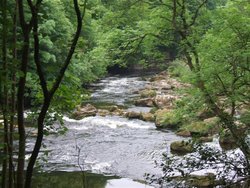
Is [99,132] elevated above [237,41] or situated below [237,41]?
below

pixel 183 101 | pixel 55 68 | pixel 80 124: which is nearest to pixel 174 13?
pixel 183 101

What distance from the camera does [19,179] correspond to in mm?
2943

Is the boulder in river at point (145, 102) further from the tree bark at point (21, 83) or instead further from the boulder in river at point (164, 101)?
the tree bark at point (21, 83)

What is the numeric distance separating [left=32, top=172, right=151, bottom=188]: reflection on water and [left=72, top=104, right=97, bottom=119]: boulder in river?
24.7 ft

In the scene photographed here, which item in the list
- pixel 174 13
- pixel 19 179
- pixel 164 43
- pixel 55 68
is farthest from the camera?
pixel 164 43

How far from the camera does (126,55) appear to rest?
11.1 meters

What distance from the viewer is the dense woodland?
2986mm

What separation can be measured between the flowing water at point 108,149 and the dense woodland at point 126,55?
9.44 feet

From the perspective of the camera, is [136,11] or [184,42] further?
[136,11]

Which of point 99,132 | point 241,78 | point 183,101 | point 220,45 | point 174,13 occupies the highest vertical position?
point 174,13

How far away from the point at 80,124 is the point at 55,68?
14519 millimetres

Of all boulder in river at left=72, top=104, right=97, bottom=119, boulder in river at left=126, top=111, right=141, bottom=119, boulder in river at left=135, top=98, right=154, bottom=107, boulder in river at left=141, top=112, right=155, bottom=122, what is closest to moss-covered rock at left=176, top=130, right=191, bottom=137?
boulder in river at left=141, top=112, right=155, bottom=122

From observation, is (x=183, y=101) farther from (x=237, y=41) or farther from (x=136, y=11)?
(x=136, y=11)

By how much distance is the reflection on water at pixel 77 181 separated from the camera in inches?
412
